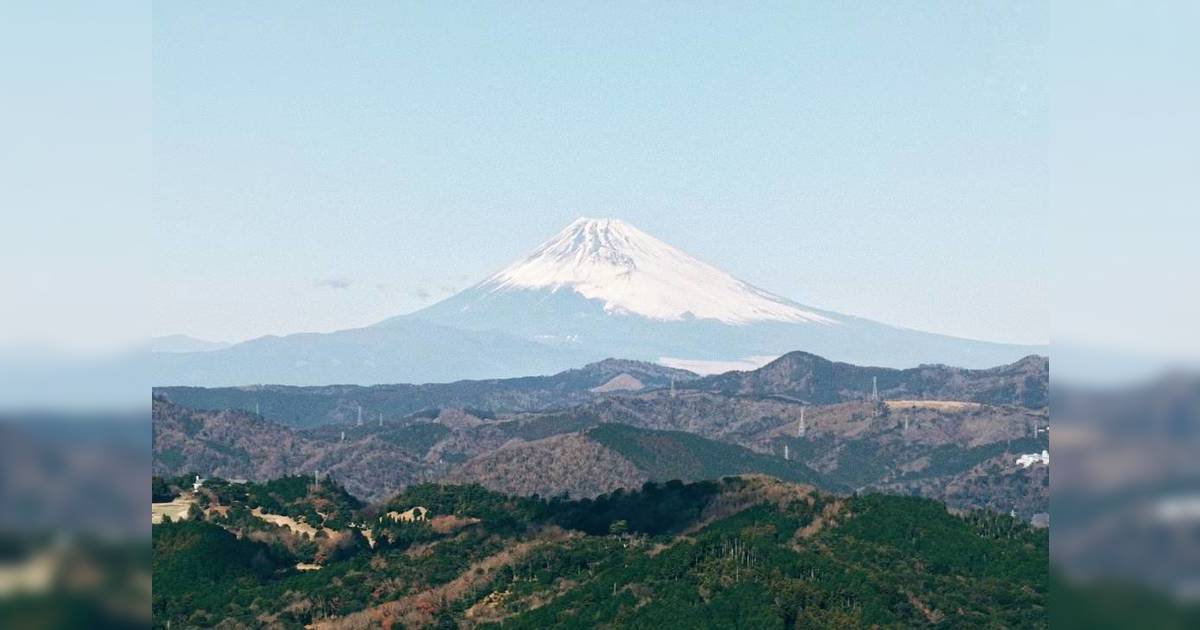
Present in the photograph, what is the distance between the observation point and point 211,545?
14862 centimetres

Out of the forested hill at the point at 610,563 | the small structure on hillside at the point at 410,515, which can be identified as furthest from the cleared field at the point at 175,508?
the small structure on hillside at the point at 410,515

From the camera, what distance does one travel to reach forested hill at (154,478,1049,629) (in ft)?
360

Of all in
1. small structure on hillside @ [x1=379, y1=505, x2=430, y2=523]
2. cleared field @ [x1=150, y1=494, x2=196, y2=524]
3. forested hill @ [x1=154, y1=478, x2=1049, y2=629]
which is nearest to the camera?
forested hill @ [x1=154, y1=478, x2=1049, y2=629]

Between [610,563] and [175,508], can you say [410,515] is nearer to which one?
[175,508]

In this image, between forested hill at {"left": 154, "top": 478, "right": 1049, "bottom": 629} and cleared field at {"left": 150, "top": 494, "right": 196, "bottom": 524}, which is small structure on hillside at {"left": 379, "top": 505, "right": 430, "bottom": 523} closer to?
forested hill at {"left": 154, "top": 478, "right": 1049, "bottom": 629}

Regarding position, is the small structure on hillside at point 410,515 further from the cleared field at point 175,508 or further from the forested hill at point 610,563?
the cleared field at point 175,508

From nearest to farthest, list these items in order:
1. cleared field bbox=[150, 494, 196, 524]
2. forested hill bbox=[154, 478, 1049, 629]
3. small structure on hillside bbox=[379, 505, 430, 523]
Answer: forested hill bbox=[154, 478, 1049, 629]
cleared field bbox=[150, 494, 196, 524]
small structure on hillside bbox=[379, 505, 430, 523]

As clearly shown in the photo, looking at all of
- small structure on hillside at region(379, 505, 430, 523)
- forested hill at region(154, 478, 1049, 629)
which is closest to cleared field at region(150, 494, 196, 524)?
forested hill at region(154, 478, 1049, 629)

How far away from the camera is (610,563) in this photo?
431ft

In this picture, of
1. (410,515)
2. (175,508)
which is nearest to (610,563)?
(410,515)

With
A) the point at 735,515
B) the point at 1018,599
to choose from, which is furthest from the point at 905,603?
the point at 735,515

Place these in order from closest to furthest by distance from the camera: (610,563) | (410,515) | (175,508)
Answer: (610,563) → (175,508) → (410,515)

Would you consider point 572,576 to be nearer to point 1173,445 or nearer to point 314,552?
point 314,552

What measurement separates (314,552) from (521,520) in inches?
1038
